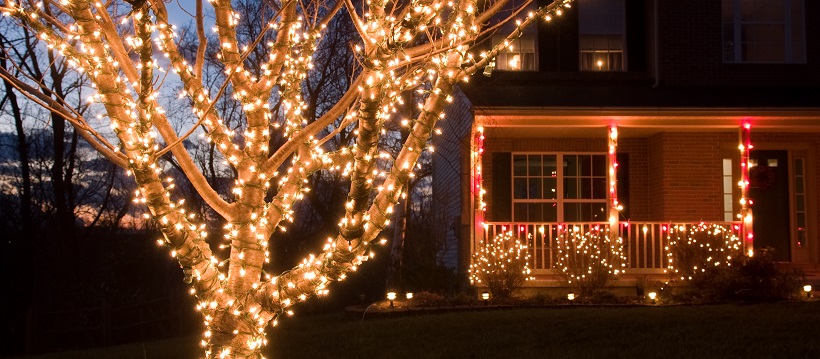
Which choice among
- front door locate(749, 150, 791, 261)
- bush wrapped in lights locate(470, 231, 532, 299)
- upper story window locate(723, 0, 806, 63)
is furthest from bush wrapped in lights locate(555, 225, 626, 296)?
upper story window locate(723, 0, 806, 63)

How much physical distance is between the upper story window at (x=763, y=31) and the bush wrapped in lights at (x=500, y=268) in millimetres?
5111

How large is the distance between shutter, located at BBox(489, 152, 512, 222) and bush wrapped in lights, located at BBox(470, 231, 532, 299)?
1910 mm

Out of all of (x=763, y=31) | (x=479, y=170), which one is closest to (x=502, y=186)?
(x=479, y=170)

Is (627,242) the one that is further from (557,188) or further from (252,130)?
(252,130)

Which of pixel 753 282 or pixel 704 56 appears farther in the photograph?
pixel 704 56

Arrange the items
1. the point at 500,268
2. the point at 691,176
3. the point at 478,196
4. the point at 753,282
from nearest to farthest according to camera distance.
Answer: the point at 753,282, the point at 500,268, the point at 478,196, the point at 691,176

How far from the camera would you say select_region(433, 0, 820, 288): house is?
43.0 ft

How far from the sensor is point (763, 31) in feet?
47.9

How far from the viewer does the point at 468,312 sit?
11477mm

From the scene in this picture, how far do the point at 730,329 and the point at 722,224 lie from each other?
4.27 m

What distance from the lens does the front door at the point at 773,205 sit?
560 inches

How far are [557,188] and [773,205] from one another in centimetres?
348

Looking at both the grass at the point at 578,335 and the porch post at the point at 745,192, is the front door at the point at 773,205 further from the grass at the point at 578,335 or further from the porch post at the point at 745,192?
the grass at the point at 578,335

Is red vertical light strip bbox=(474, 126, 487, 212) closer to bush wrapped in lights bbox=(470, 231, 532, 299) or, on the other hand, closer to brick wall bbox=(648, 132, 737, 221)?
bush wrapped in lights bbox=(470, 231, 532, 299)
